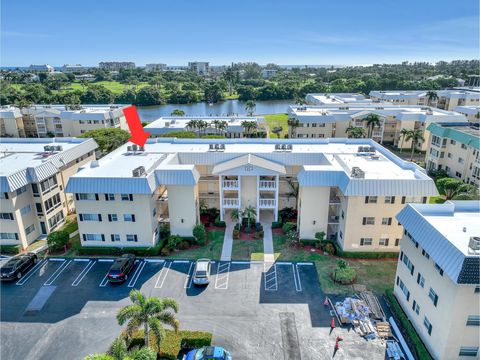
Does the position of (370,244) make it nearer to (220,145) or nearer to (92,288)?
(220,145)

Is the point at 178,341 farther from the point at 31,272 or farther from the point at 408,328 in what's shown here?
the point at 31,272

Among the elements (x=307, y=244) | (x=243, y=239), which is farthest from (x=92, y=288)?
(x=307, y=244)

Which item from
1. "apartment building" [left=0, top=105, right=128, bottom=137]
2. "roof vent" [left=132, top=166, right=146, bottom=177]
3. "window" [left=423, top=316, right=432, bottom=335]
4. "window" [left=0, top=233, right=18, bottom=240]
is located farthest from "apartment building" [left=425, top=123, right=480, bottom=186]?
"apartment building" [left=0, top=105, right=128, bottom=137]

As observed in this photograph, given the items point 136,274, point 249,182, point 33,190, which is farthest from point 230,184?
point 33,190

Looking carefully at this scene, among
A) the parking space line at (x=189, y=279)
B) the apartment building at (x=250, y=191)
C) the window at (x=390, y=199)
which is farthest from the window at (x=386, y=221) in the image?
the parking space line at (x=189, y=279)

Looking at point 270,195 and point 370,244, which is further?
point 270,195

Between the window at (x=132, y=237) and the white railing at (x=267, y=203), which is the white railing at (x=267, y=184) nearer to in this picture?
the white railing at (x=267, y=203)

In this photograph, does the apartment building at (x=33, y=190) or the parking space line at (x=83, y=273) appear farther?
the apartment building at (x=33, y=190)
